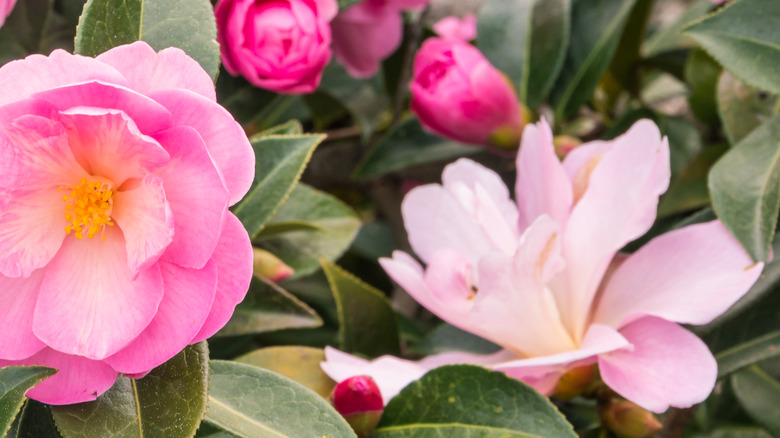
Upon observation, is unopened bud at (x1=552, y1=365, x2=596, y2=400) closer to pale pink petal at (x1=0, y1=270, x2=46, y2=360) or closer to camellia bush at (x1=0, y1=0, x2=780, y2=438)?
camellia bush at (x1=0, y1=0, x2=780, y2=438)

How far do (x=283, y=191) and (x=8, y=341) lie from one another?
0.84ft

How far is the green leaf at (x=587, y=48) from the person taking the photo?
97cm

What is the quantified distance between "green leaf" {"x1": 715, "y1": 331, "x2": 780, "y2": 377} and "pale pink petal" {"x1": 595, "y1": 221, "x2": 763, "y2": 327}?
15 cm

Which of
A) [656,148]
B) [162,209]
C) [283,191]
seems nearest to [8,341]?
[162,209]

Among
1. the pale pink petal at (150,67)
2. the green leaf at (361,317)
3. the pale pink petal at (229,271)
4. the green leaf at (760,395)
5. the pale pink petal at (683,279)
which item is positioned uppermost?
the pale pink petal at (150,67)

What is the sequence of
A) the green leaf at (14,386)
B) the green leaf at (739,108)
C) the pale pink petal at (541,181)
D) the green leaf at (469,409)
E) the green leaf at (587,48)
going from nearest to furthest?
the green leaf at (14,386), the green leaf at (469,409), the pale pink petal at (541,181), the green leaf at (739,108), the green leaf at (587,48)

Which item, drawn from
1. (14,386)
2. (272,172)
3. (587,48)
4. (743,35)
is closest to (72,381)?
(14,386)

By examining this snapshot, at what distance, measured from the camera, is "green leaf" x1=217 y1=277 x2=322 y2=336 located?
27.6 inches

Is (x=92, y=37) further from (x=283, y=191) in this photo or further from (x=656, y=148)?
(x=656, y=148)

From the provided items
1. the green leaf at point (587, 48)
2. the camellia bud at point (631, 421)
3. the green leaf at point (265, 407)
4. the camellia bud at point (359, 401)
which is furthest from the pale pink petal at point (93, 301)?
the green leaf at point (587, 48)

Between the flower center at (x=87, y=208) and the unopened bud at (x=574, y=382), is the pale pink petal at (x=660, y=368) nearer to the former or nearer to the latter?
the unopened bud at (x=574, y=382)

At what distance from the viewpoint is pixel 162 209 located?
483mm

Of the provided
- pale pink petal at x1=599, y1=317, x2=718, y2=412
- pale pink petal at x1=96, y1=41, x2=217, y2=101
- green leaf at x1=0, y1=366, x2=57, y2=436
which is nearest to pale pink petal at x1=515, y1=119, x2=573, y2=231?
pale pink petal at x1=599, y1=317, x2=718, y2=412

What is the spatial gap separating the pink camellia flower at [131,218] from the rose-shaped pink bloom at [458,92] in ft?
1.35
